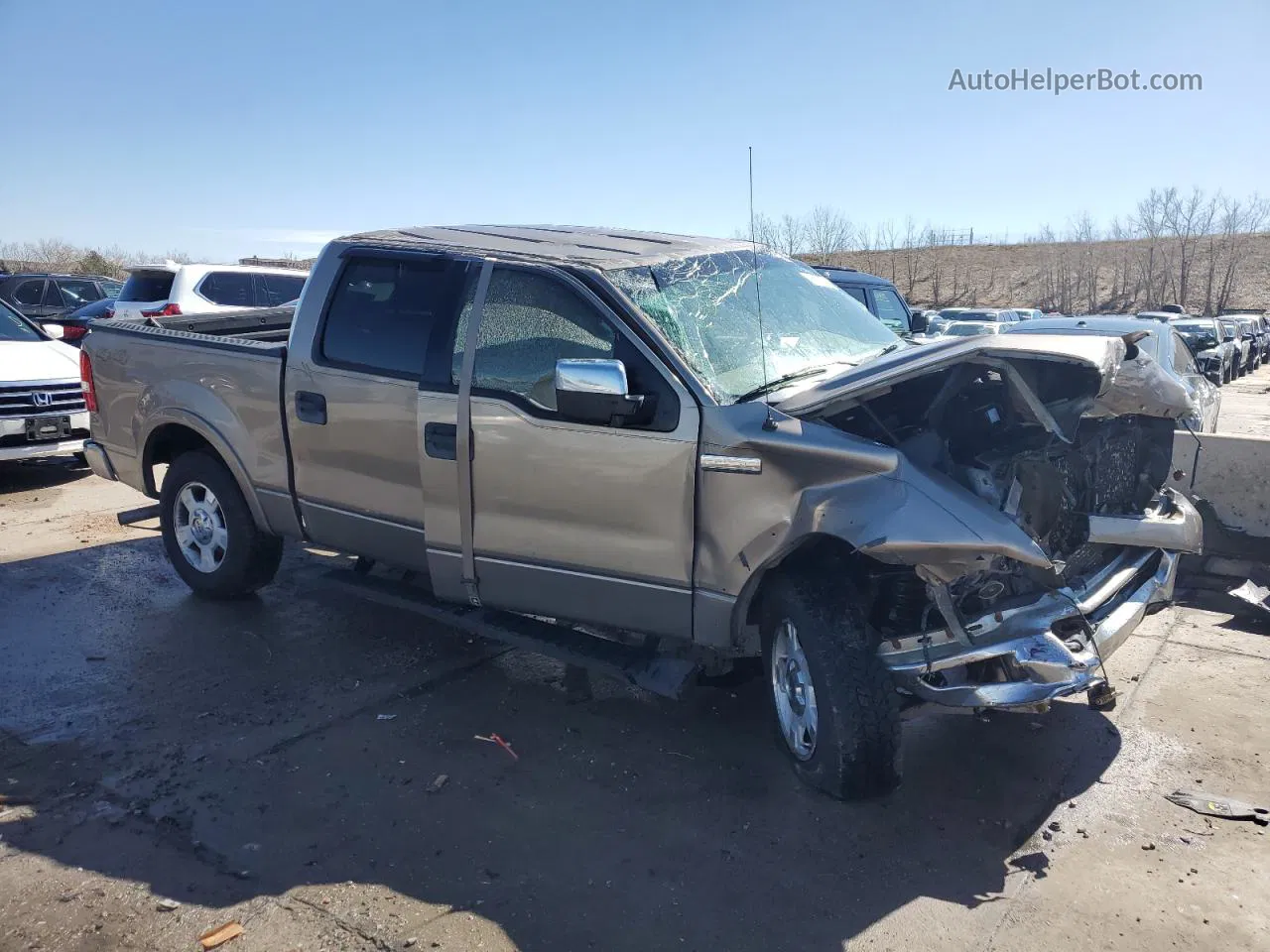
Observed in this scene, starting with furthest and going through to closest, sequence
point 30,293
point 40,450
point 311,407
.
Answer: point 30,293 → point 40,450 → point 311,407

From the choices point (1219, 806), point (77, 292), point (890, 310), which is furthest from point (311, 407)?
point (77, 292)

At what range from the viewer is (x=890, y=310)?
13531 mm

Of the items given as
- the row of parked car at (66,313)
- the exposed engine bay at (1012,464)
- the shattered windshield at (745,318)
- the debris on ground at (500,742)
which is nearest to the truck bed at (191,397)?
the row of parked car at (66,313)

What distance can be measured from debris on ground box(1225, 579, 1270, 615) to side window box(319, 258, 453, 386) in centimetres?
487

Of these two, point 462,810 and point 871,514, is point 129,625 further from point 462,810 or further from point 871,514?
point 871,514

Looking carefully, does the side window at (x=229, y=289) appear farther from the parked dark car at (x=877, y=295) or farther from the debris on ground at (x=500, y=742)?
the debris on ground at (x=500, y=742)

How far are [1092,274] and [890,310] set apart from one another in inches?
1995

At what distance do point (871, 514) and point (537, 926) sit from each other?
1.74m

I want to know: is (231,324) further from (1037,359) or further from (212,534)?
(1037,359)

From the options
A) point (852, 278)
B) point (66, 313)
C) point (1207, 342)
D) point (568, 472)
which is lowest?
point (1207, 342)

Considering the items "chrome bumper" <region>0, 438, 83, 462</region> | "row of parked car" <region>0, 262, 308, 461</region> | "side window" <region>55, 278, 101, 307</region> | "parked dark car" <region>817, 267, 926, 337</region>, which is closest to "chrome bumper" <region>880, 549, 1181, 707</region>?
"row of parked car" <region>0, 262, 308, 461</region>

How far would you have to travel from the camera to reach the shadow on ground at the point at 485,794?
324 cm

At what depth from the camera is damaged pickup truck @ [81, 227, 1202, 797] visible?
11.6 feet

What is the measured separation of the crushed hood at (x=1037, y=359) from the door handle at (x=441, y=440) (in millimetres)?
1538
